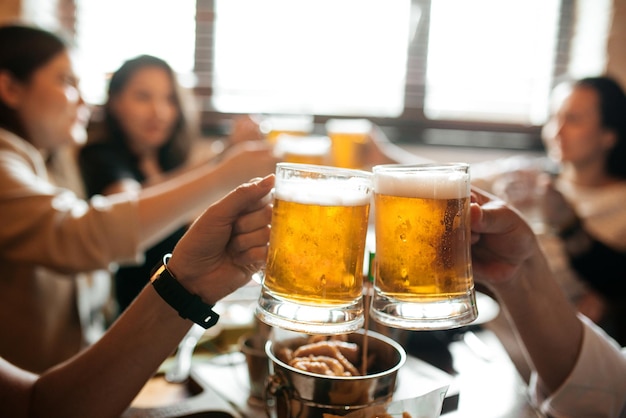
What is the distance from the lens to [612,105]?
Answer: 2.71m

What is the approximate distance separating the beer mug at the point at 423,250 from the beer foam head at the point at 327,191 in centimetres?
5

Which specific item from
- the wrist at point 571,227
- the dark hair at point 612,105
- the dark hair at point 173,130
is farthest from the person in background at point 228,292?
the dark hair at point 612,105

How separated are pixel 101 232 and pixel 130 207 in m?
0.10

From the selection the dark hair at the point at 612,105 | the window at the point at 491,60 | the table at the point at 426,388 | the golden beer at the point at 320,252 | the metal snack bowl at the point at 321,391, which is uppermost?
the window at the point at 491,60

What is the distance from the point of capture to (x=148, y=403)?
97 cm

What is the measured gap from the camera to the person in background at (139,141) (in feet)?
7.87

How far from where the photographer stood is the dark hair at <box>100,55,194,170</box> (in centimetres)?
262

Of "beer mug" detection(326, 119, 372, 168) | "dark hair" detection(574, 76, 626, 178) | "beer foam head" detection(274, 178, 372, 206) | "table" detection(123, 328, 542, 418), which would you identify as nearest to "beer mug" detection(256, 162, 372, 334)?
"beer foam head" detection(274, 178, 372, 206)

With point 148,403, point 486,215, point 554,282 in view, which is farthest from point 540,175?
point 148,403

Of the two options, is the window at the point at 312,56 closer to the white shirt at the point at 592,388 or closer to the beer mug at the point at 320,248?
the white shirt at the point at 592,388

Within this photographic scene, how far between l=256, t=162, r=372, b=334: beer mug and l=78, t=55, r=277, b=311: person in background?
1527 mm

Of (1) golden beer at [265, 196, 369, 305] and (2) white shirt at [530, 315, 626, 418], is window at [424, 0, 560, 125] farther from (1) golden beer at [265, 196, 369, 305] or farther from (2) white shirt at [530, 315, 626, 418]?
(1) golden beer at [265, 196, 369, 305]

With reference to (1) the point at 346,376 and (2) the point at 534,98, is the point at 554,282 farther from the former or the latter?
(2) the point at 534,98

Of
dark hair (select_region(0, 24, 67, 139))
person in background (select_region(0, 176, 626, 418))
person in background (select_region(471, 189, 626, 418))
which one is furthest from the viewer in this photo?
dark hair (select_region(0, 24, 67, 139))
